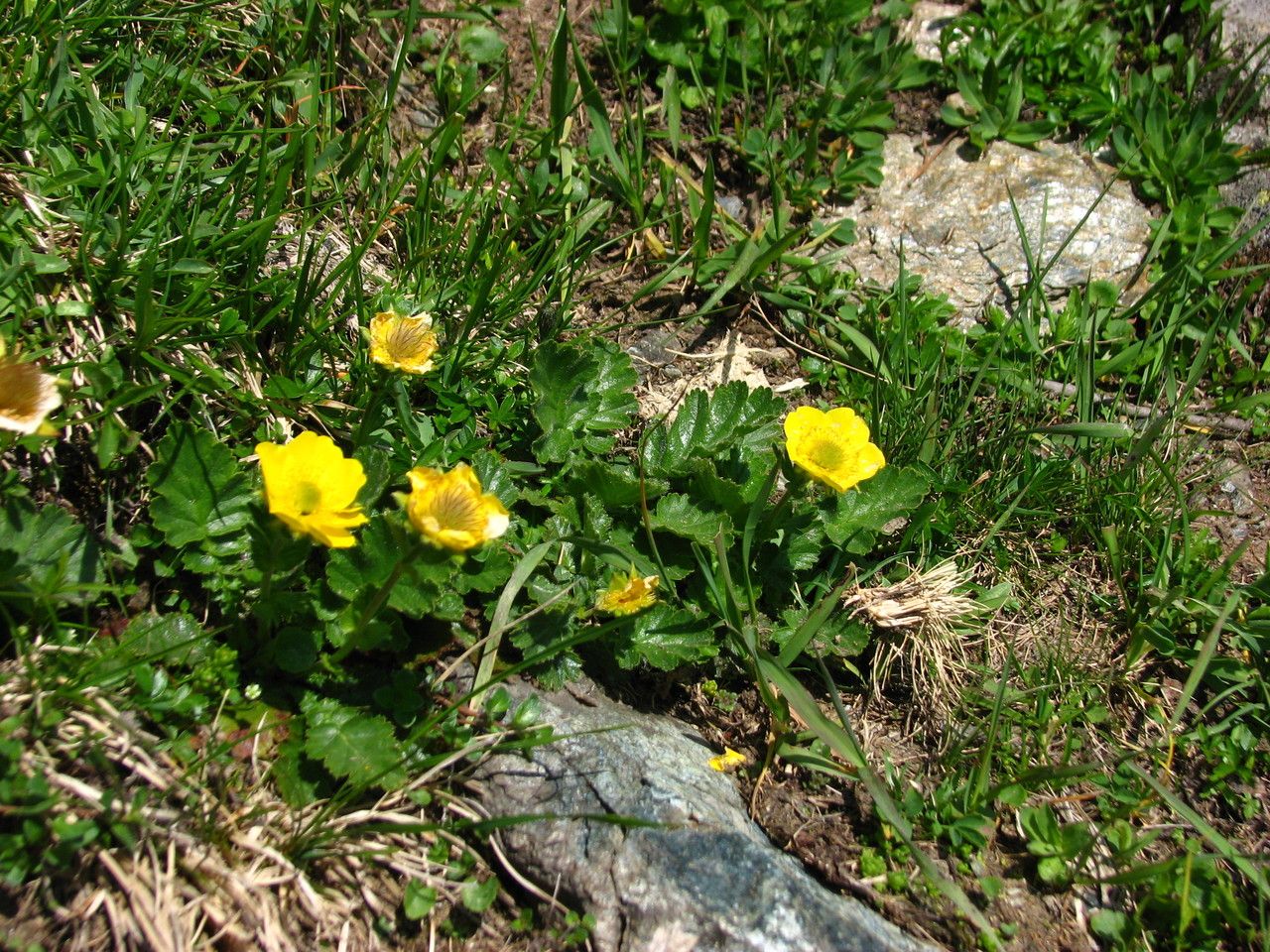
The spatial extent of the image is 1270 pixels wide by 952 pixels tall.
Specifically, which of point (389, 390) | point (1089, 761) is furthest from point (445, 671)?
point (1089, 761)

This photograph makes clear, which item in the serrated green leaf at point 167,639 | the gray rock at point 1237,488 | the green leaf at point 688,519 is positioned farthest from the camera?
the gray rock at point 1237,488

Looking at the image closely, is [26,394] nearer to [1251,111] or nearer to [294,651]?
[294,651]

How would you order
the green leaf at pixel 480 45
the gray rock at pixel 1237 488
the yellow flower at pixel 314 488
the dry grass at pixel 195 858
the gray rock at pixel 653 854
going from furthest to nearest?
1. the green leaf at pixel 480 45
2. the gray rock at pixel 1237 488
3. the gray rock at pixel 653 854
4. the yellow flower at pixel 314 488
5. the dry grass at pixel 195 858

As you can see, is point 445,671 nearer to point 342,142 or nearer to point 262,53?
point 342,142

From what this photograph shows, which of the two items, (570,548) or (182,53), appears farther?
(182,53)

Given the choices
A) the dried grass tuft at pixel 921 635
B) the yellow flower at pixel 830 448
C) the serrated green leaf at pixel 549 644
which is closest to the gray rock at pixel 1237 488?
the dried grass tuft at pixel 921 635

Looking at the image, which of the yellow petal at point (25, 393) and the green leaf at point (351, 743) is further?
the green leaf at point (351, 743)

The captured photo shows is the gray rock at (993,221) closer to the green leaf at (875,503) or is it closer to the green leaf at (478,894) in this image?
the green leaf at (875,503)
